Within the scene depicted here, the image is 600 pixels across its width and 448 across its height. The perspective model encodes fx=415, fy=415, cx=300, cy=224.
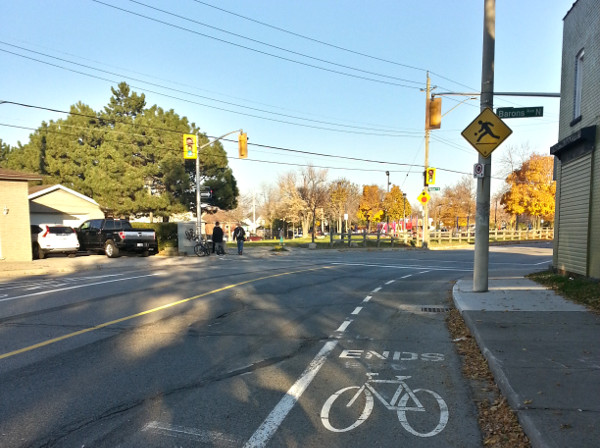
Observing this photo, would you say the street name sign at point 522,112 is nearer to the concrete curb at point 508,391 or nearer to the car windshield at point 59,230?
the concrete curb at point 508,391

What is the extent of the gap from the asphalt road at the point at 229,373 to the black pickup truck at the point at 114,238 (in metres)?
11.5

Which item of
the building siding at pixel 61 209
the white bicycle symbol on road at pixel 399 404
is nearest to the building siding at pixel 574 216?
the white bicycle symbol on road at pixel 399 404

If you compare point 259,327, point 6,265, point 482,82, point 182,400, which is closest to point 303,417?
point 182,400

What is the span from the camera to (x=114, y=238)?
21391 millimetres

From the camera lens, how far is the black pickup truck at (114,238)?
70.3ft

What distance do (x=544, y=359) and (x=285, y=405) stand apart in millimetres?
3150

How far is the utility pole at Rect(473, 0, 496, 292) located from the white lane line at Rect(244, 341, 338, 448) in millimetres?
5496

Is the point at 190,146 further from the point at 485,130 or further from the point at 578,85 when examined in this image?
the point at 578,85

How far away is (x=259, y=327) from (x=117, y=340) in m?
2.26

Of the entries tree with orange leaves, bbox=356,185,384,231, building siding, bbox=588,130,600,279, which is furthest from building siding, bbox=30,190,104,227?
tree with orange leaves, bbox=356,185,384,231

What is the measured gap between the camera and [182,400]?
4223mm

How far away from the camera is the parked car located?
20672 millimetres

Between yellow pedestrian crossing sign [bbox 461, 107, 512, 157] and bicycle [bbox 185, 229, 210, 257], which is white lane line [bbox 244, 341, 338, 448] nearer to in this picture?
yellow pedestrian crossing sign [bbox 461, 107, 512, 157]

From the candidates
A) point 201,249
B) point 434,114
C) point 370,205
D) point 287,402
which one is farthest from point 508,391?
point 370,205
